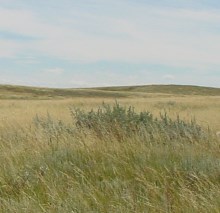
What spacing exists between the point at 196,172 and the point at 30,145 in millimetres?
2947

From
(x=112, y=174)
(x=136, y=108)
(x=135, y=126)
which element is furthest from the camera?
(x=136, y=108)

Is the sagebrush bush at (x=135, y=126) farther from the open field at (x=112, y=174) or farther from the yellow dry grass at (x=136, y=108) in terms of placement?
the yellow dry grass at (x=136, y=108)

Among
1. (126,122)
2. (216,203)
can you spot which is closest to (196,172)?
(216,203)

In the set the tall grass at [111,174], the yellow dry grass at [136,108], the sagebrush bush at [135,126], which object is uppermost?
the sagebrush bush at [135,126]

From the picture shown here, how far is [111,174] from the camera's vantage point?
4668 millimetres

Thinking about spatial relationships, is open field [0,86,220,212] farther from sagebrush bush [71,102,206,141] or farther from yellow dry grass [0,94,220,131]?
yellow dry grass [0,94,220,131]

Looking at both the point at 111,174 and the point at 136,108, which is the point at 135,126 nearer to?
the point at 111,174

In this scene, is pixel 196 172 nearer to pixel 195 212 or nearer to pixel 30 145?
pixel 195 212

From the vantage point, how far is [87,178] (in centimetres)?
455

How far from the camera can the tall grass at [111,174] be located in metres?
3.62

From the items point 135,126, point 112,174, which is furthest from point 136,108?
point 112,174

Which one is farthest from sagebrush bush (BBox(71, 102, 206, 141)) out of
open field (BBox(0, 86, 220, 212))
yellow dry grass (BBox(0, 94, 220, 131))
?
yellow dry grass (BBox(0, 94, 220, 131))

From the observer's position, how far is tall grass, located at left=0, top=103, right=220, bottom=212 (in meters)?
3.62

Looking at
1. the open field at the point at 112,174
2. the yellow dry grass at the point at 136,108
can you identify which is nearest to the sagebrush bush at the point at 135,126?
the open field at the point at 112,174
